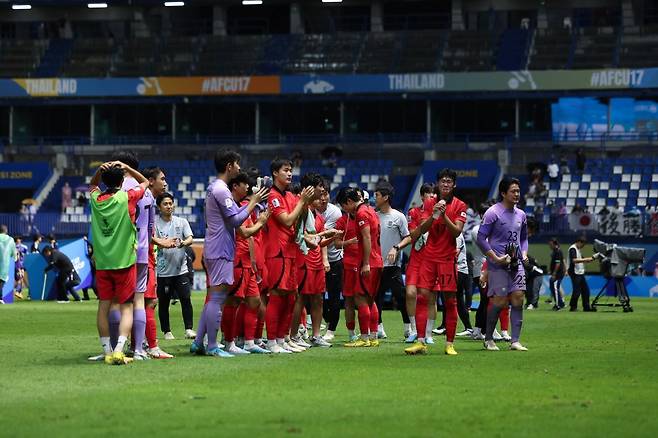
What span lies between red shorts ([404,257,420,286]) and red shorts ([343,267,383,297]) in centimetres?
67

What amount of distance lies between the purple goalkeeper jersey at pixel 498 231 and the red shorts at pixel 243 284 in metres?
3.14

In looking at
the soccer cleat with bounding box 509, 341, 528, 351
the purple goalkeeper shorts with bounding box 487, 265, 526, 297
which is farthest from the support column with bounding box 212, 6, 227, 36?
the purple goalkeeper shorts with bounding box 487, 265, 526, 297

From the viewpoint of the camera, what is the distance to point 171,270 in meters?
22.5

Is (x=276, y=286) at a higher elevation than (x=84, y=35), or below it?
below

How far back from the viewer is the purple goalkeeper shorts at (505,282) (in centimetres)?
1872

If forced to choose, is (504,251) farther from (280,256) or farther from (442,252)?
(280,256)

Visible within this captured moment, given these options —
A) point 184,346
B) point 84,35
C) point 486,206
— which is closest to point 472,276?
point 486,206

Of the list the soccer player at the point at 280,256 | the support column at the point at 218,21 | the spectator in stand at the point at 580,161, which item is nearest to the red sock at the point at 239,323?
the soccer player at the point at 280,256

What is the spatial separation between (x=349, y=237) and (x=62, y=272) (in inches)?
776

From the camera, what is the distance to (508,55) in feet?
227

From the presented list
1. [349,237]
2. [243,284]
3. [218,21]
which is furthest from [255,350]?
[218,21]

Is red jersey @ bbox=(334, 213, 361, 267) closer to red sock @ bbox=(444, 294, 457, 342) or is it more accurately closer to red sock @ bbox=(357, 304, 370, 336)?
red sock @ bbox=(357, 304, 370, 336)

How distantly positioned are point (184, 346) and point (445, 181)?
4415 mm

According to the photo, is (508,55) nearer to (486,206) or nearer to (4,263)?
(4,263)
